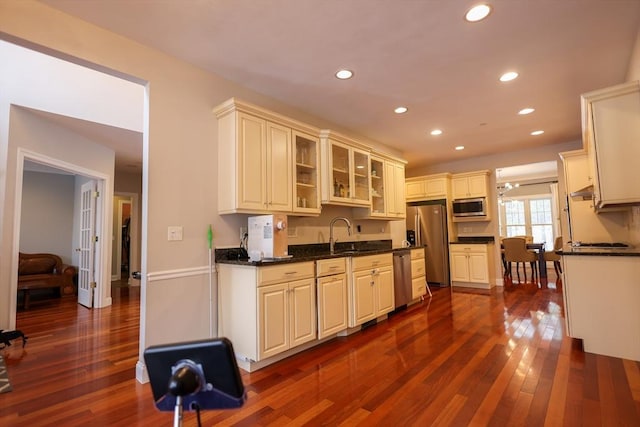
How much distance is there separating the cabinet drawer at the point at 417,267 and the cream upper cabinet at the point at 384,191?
29.1 inches

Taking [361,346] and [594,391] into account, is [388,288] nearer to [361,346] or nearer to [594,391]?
[361,346]

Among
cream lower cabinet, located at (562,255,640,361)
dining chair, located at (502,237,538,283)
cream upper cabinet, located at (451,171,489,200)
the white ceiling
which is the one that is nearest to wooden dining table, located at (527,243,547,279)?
dining chair, located at (502,237,538,283)

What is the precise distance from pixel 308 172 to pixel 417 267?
2.36 metres

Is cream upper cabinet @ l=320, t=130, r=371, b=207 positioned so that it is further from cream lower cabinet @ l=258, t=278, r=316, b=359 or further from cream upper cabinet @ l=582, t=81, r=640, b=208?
cream upper cabinet @ l=582, t=81, r=640, b=208

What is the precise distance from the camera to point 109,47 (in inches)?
92.2

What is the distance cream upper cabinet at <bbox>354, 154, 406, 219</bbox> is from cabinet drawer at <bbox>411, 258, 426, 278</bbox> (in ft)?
2.43

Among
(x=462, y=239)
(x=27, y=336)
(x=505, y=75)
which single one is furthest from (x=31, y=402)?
(x=462, y=239)

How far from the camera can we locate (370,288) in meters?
3.65

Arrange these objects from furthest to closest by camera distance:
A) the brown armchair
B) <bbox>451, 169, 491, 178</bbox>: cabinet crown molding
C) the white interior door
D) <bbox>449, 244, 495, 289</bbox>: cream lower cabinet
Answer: <bbox>451, 169, 491, 178</bbox>: cabinet crown molding
<bbox>449, 244, 495, 289</bbox>: cream lower cabinet
the brown armchair
the white interior door

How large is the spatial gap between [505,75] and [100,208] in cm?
582

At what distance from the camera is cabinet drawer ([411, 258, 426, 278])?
183 inches

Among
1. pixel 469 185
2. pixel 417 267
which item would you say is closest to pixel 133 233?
pixel 417 267

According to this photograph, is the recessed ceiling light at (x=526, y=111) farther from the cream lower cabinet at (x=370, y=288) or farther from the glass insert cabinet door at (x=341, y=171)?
the cream lower cabinet at (x=370, y=288)

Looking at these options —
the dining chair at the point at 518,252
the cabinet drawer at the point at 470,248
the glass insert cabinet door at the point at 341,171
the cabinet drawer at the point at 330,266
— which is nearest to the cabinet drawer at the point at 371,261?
the cabinet drawer at the point at 330,266
